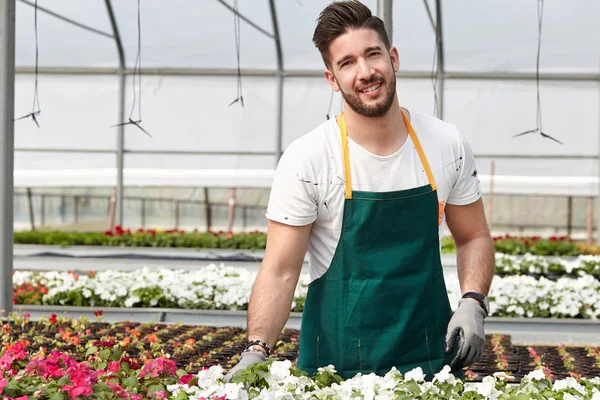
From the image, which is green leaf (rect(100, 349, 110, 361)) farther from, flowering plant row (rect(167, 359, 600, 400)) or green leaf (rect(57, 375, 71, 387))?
flowering plant row (rect(167, 359, 600, 400))

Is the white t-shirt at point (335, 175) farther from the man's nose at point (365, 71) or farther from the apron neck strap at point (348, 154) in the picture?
the man's nose at point (365, 71)

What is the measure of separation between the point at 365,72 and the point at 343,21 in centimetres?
15

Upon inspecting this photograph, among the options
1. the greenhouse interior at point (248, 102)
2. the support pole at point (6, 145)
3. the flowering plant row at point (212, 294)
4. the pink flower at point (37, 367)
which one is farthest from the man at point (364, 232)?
the greenhouse interior at point (248, 102)

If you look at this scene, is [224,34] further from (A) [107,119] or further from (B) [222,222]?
(B) [222,222]

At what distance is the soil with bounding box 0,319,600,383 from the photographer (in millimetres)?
3762

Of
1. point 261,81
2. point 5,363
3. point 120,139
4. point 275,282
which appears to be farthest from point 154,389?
point 120,139

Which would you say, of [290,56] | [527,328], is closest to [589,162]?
[290,56]

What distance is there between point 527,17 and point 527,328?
7.18m

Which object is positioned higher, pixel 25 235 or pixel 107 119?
pixel 107 119

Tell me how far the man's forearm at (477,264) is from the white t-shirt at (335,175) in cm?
13

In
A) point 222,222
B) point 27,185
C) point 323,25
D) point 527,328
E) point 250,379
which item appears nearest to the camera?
point 250,379

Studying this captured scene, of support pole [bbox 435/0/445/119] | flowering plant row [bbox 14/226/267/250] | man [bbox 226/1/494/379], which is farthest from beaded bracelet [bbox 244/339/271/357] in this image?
support pole [bbox 435/0/445/119]

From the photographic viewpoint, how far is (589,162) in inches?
478

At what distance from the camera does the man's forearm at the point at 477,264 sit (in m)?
2.43
